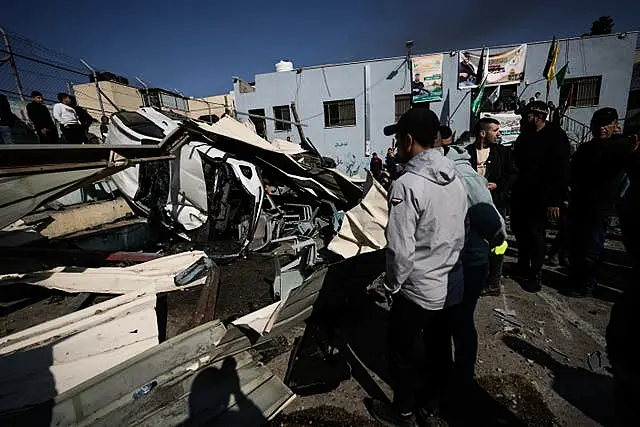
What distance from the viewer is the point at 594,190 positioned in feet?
9.72

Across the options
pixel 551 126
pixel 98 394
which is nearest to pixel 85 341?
pixel 98 394

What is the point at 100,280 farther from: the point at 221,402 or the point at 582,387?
the point at 582,387

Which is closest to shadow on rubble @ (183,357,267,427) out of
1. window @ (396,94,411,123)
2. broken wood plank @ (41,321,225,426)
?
broken wood plank @ (41,321,225,426)

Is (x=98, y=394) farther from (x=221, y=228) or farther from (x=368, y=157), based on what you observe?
(x=368, y=157)

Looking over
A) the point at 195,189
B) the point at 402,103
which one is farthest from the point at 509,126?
the point at 195,189

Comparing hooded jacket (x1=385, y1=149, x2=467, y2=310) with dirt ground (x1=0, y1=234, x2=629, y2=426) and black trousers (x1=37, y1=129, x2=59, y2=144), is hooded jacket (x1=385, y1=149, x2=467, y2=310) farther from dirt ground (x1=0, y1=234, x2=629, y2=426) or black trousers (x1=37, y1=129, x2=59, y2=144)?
black trousers (x1=37, y1=129, x2=59, y2=144)

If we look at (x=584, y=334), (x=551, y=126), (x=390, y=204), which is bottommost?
(x=584, y=334)

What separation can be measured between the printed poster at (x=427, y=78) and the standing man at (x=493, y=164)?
423 inches

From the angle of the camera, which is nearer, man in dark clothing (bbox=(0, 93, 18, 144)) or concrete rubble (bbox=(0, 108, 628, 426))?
concrete rubble (bbox=(0, 108, 628, 426))

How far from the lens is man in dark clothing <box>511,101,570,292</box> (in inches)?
119

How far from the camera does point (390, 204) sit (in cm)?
142

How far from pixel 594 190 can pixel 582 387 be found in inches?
80.4

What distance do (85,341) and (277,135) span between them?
13504 mm

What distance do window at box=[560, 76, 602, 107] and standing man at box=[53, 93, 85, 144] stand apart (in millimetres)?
16469
